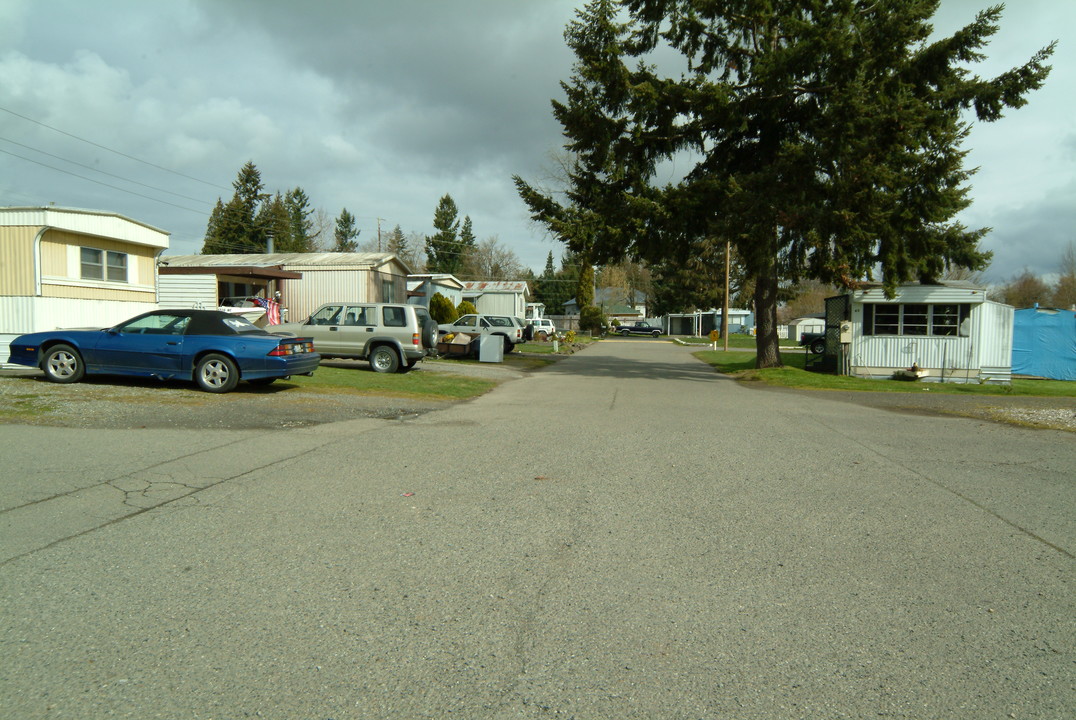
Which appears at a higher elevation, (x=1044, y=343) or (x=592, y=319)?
(x=592, y=319)

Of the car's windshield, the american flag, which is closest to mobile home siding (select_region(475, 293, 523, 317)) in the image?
the american flag

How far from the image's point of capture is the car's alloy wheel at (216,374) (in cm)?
1350

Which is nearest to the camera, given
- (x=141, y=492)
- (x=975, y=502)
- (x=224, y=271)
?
(x=141, y=492)

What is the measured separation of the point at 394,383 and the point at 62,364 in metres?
6.59

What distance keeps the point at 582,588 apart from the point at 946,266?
2491cm

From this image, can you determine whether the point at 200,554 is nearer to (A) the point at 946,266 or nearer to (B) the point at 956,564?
(B) the point at 956,564

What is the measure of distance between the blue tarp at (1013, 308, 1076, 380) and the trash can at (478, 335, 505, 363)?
1784cm

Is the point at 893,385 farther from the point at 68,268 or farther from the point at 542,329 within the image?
the point at 542,329

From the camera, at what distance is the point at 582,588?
4633 millimetres

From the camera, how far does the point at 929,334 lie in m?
23.5

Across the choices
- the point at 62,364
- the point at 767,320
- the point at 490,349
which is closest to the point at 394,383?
the point at 62,364

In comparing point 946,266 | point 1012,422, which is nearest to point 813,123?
point 946,266

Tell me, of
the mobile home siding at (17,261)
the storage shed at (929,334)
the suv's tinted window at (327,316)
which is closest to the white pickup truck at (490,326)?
the suv's tinted window at (327,316)

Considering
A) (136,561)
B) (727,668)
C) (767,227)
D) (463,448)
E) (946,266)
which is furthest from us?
(946,266)
